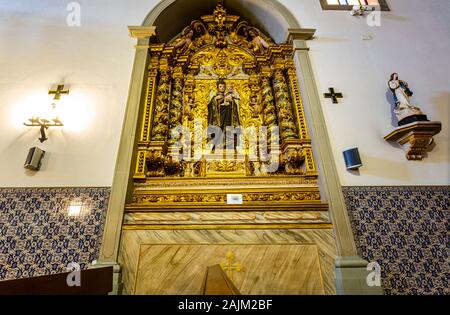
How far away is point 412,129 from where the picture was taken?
3555 millimetres

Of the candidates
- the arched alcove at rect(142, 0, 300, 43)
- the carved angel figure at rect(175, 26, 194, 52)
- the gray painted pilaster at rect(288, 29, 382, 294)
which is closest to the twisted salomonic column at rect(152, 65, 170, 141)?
the carved angel figure at rect(175, 26, 194, 52)

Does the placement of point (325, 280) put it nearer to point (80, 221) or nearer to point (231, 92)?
point (80, 221)

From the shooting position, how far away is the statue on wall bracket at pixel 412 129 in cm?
354

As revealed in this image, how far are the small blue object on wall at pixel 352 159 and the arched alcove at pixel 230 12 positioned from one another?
290 cm

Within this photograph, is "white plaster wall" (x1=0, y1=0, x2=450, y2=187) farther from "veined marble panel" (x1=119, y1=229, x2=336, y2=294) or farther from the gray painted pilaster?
"veined marble panel" (x1=119, y1=229, x2=336, y2=294)

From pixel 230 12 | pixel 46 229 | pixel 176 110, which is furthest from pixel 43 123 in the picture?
pixel 230 12

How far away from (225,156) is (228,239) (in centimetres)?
151

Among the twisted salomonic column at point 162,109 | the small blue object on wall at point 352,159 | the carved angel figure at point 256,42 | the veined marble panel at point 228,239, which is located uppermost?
the carved angel figure at point 256,42

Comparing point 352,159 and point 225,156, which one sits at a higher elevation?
point 225,156

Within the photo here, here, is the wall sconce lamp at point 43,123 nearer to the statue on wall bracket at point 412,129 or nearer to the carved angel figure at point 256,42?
the carved angel figure at point 256,42

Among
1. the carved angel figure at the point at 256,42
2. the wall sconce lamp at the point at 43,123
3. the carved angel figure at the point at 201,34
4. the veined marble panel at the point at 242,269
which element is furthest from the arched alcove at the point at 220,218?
the carved angel figure at the point at 201,34

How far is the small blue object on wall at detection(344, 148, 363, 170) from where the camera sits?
358 cm

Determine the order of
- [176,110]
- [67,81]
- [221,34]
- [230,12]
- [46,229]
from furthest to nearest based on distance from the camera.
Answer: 1. [230,12]
2. [221,34]
3. [176,110]
4. [67,81]
5. [46,229]

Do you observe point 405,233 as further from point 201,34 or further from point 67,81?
point 67,81
